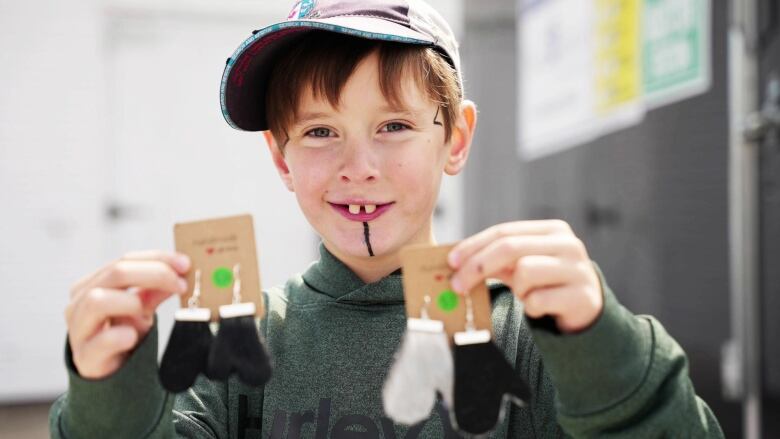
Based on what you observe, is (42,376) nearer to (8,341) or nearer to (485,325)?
(8,341)

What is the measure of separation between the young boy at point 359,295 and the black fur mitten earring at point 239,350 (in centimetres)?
8

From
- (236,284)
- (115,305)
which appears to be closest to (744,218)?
(236,284)

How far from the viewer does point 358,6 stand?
1.25 meters

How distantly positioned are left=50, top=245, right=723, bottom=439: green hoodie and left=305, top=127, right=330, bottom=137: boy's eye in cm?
24

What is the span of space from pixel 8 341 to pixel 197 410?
15.7 ft

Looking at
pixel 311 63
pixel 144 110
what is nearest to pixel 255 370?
pixel 311 63

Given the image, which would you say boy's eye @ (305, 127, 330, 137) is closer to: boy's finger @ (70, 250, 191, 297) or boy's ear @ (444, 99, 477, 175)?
boy's ear @ (444, 99, 477, 175)

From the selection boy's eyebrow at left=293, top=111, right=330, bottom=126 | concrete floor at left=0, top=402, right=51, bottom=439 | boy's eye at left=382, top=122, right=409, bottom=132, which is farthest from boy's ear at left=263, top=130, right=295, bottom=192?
concrete floor at left=0, top=402, right=51, bottom=439

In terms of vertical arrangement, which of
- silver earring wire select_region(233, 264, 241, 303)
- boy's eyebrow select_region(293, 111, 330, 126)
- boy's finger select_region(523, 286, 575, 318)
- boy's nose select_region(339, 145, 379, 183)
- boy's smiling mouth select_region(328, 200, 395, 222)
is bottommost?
boy's finger select_region(523, 286, 575, 318)

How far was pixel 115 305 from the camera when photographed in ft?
3.09

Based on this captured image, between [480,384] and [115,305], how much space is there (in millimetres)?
432

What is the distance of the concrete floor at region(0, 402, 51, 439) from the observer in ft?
15.8

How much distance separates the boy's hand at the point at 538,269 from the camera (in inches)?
35.4

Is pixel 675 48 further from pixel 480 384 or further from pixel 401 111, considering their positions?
pixel 480 384
